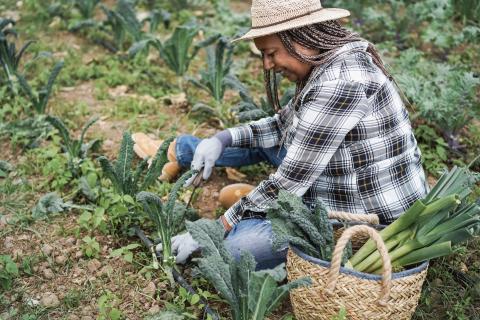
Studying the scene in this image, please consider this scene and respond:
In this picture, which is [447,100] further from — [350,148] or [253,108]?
[350,148]

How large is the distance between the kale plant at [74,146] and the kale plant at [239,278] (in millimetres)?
1339

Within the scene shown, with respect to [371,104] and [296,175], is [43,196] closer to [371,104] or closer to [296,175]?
[296,175]

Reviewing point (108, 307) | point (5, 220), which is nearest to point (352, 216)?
point (108, 307)

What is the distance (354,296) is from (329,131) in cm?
68

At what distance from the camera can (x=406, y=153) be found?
8.93ft

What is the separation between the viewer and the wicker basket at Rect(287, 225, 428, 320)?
2.16m

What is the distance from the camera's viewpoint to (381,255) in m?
2.14

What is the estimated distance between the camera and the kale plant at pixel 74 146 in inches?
136

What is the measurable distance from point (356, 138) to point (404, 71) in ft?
6.54

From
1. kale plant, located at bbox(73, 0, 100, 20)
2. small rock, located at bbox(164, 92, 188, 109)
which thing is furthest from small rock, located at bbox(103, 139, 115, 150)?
kale plant, located at bbox(73, 0, 100, 20)

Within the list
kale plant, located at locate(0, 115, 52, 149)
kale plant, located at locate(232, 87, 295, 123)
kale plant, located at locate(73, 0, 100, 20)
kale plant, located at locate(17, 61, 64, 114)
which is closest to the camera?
kale plant, located at locate(232, 87, 295, 123)

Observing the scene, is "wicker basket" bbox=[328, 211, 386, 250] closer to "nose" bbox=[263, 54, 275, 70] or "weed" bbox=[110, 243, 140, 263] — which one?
"nose" bbox=[263, 54, 275, 70]

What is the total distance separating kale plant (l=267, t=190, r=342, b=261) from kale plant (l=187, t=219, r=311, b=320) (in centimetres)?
18

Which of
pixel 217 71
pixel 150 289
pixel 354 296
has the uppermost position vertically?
pixel 217 71
